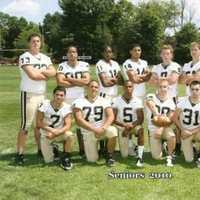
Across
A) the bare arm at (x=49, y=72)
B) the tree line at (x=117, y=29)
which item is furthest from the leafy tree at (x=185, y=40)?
the bare arm at (x=49, y=72)

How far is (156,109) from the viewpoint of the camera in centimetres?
847

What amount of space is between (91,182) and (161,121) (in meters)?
1.78

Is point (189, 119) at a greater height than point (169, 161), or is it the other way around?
point (189, 119)

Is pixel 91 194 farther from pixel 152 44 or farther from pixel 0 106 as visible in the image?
pixel 152 44

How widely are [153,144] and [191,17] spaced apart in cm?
6917

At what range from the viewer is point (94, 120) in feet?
27.4

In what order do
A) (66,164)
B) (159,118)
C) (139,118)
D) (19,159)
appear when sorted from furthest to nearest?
1. (139,118)
2. (159,118)
3. (19,159)
4. (66,164)

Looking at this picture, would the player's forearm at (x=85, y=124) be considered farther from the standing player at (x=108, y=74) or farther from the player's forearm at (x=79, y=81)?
the standing player at (x=108, y=74)

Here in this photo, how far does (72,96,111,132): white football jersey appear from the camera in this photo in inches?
327

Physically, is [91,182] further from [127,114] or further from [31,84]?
[31,84]

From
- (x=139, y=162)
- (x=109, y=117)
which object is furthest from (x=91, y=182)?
(x=109, y=117)

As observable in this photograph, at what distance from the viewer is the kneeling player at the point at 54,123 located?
8039mm

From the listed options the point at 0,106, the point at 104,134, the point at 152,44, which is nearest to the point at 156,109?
the point at 104,134

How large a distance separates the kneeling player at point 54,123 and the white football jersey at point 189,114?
1832 mm
